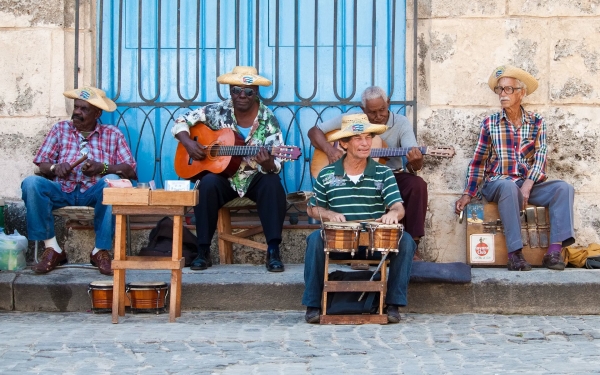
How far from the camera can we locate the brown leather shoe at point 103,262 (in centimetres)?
710

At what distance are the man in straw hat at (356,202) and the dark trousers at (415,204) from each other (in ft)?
2.20

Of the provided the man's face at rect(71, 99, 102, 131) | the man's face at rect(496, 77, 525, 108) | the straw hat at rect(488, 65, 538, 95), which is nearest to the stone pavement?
the man's face at rect(71, 99, 102, 131)

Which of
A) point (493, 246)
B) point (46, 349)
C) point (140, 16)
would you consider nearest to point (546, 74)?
point (493, 246)

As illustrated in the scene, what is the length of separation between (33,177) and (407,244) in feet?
9.25

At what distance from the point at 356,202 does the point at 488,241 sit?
1421 millimetres

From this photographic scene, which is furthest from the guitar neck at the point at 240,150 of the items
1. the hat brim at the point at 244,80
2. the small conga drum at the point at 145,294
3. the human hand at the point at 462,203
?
the human hand at the point at 462,203

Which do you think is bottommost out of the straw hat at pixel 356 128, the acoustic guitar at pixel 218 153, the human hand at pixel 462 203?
the human hand at pixel 462 203

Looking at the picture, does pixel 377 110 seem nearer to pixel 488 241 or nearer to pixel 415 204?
pixel 415 204

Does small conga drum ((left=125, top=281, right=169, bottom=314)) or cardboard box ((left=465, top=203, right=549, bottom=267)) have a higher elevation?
cardboard box ((left=465, top=203, right=549, bottom=267))

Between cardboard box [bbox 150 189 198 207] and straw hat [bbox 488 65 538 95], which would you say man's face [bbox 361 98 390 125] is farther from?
cardboard box [bbox 150 189 198 207]

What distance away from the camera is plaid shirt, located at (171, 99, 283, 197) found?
7332 mm

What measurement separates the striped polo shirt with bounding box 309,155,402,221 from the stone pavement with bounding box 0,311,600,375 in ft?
2.46

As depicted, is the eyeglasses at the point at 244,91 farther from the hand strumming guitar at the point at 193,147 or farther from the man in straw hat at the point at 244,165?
the hand strumming guitar at the point at 193,147

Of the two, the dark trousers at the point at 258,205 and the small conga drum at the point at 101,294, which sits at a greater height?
the dark trousers at the point at 258,205
